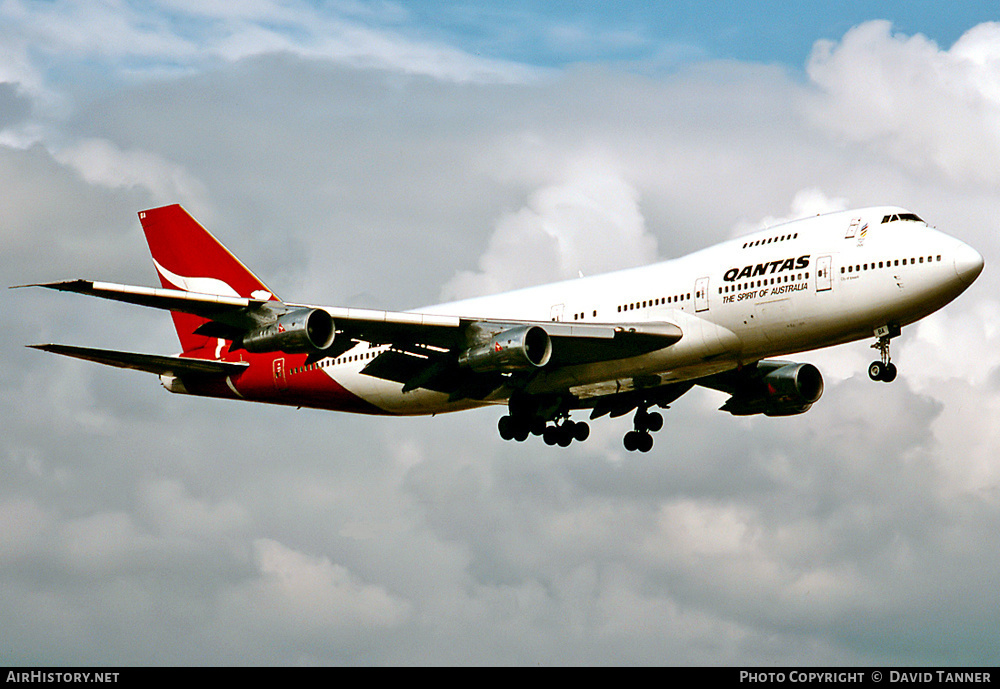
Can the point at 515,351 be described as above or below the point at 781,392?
below

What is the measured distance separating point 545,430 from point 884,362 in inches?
552

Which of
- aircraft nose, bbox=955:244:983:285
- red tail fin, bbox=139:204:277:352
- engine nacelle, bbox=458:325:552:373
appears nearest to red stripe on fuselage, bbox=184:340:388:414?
red tail fin, bbox=139:204:277:352

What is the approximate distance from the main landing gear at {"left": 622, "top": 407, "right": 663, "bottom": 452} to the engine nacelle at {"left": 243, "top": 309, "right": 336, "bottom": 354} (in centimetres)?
1447

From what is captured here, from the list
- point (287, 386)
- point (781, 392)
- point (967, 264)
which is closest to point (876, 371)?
point (967, 264)

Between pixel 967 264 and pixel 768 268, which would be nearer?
pixel 967 264

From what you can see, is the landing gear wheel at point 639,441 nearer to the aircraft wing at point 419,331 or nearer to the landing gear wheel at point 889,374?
the aircraft wing at point 419,331

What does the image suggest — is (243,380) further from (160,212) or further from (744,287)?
(744,287)

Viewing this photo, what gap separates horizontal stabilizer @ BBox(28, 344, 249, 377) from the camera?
134ft

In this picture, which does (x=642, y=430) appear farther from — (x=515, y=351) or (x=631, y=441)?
(x=515, y=351)

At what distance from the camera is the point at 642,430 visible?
47000 millimetres
